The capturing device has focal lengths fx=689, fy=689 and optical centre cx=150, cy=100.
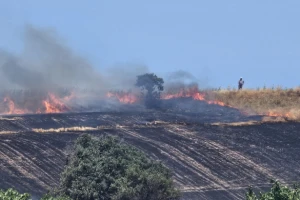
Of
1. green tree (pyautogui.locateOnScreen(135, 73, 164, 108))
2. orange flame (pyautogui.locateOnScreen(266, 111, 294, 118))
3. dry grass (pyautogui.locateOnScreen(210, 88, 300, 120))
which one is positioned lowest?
orange flame (pyautogui.locateOnScreen(266, 111, 294, 118))

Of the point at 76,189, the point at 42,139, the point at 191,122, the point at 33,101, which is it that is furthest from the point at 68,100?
the point at 76,189

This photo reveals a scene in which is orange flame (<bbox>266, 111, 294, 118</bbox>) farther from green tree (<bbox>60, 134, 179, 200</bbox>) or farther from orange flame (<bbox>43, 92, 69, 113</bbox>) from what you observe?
green tree (<bbox>60, 134, 179, 200</bbox>)

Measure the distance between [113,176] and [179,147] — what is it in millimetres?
14693

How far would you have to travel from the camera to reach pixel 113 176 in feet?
92.7

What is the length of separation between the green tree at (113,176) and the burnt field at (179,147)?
12.3 feet

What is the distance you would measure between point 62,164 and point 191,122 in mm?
17656

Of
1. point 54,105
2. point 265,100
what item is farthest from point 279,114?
point 54,105

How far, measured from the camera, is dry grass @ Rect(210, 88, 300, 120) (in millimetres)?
62688

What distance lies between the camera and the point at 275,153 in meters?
44.4

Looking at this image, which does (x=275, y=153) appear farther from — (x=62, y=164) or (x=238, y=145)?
(x=62, y=164)

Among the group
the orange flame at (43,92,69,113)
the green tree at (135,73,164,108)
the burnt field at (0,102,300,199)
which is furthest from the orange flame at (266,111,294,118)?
the orange flame at (43,92,69,113)

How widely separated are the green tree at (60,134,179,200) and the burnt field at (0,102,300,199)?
A: 375 centimetres

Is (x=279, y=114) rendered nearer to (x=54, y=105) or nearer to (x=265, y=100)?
(x=265, y=100)

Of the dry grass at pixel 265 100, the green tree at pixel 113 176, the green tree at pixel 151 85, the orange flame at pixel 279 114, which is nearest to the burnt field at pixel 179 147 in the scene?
A: the green tree at pixel 113 176
